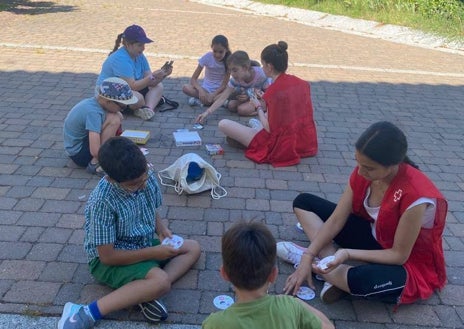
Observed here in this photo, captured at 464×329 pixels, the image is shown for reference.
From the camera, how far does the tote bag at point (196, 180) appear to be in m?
4.02

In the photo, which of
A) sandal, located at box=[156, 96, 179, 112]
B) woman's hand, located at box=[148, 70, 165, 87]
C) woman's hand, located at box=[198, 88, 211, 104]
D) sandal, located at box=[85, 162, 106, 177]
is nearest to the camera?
sandal, located at box=[85, 162, 106, 177]

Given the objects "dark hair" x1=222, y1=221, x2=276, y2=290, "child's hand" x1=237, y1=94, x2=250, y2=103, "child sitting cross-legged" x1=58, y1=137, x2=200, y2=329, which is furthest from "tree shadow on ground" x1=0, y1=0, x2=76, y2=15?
"dark hair" x1=222, y1=221, x2=276, y2=290

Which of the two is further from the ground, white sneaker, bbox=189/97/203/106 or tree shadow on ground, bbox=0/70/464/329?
tree shadow on ground, bbox=0/70/464/329

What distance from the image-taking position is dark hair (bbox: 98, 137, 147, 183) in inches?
99.1

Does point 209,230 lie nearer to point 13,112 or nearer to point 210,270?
point 210,270

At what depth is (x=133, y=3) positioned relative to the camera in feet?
51.5

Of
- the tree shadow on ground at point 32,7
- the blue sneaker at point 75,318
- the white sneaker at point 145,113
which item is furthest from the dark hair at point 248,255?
the tree shadow on ground at point 32,7

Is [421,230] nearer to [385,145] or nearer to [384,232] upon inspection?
[384,232]

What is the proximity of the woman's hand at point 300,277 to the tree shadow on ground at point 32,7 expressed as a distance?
1139 centimetres

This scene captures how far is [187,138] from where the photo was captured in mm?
5059

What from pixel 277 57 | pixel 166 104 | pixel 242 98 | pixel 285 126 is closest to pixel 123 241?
pixel 285 126

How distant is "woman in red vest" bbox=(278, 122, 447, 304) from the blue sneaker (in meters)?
1.09

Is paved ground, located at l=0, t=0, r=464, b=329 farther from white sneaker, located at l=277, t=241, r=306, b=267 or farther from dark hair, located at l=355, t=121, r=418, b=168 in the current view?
dark hair, located at l=355, t=121, r=418, b=168

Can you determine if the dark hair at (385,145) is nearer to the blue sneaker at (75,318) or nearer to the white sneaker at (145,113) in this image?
the blue sneaker at (75,318)
